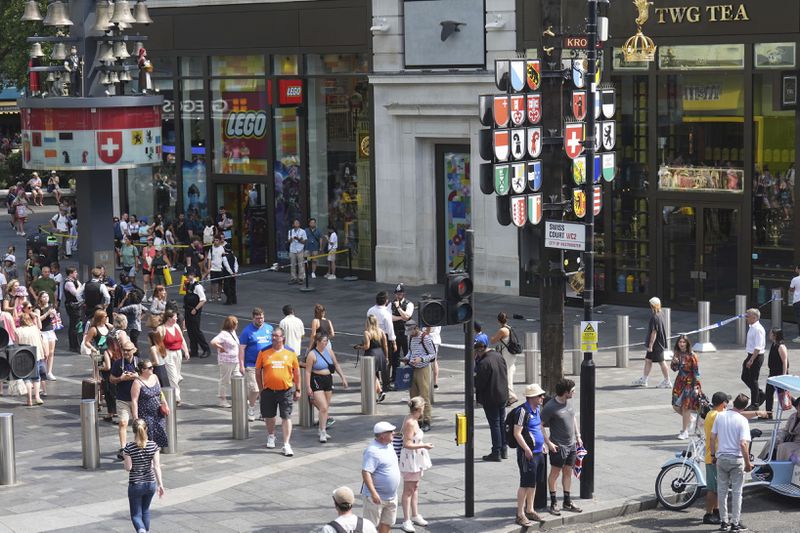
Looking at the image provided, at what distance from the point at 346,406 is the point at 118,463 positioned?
13.9 ft

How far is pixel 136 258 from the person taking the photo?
118 feet

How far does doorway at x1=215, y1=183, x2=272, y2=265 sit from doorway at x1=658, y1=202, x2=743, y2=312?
12151 mm

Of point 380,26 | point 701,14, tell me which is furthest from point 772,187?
point 380,26

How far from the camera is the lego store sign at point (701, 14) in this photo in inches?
1090

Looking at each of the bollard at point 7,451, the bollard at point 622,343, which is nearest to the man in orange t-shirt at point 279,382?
the bollard at point 7,451

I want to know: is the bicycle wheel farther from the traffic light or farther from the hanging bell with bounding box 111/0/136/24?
the hanging bell with bounding box 111/0/136/24

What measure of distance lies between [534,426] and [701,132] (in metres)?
15.1

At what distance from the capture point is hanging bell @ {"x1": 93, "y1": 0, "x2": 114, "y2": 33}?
2603 centimetres

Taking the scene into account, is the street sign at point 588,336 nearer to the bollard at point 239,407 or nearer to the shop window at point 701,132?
the bollard at point 239,407

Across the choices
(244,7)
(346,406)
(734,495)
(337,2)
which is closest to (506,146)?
(734,495)

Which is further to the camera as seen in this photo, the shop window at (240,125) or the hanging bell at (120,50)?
the shop window at (240,125)

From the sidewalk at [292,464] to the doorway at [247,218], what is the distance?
1229cm

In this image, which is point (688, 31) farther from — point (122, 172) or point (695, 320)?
point (122, 172)

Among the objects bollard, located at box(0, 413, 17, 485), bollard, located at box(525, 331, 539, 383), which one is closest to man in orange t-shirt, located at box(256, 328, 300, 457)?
bollard, located at box(0, 413, 17, 485)
